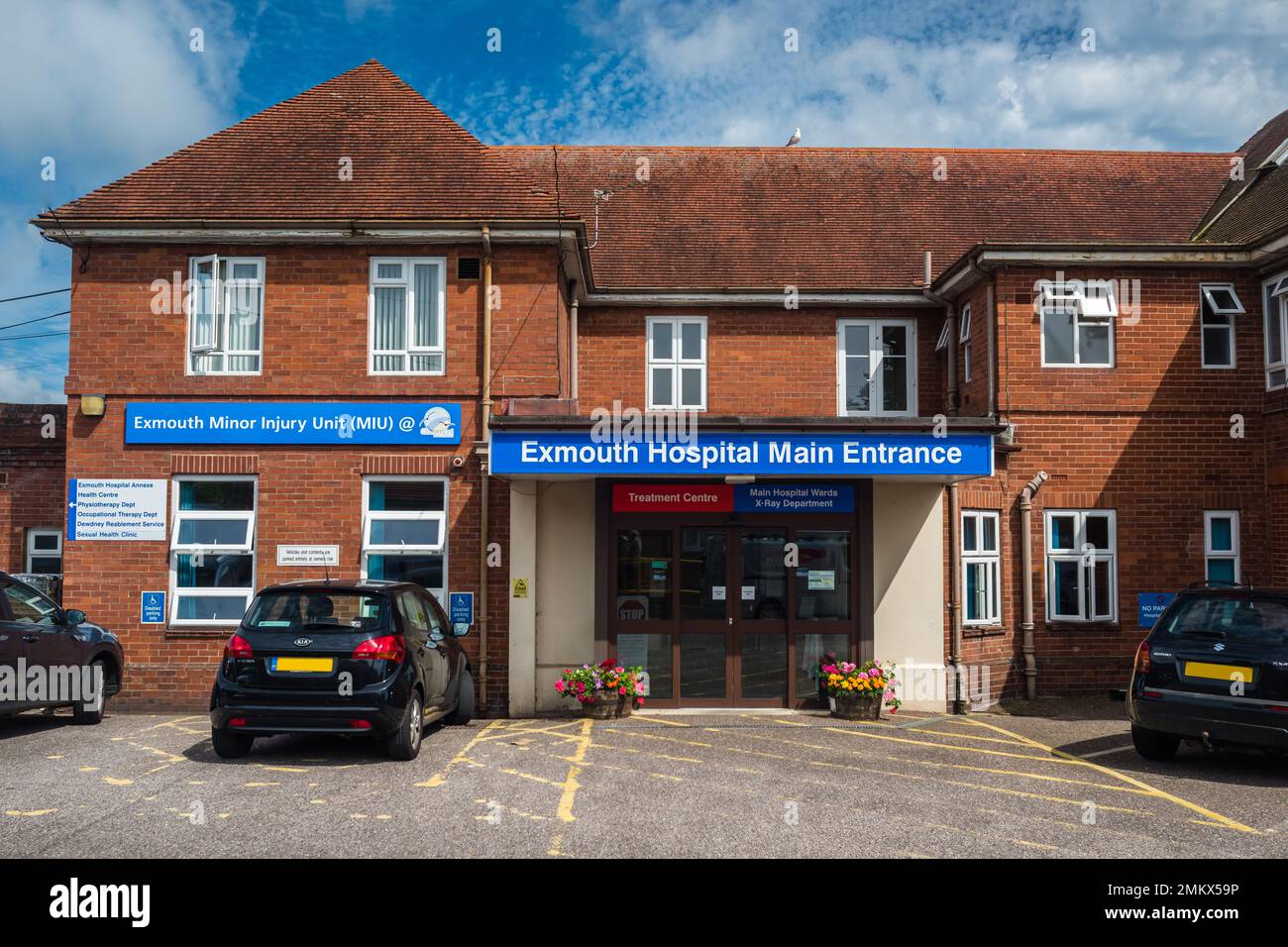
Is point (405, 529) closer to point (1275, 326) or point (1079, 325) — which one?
point (1079, 325)

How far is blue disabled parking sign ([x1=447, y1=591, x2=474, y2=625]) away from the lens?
1198 cm

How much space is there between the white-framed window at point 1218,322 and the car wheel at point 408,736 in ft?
36.0

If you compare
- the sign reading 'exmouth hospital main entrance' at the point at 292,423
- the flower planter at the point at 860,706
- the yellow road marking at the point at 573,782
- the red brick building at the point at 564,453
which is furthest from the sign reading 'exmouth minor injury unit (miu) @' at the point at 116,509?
the flower planter at the point at 860,706

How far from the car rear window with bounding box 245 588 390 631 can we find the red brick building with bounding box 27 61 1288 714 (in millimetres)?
2589

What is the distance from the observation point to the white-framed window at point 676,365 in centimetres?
1540

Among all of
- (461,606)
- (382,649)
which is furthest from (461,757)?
(461,606)

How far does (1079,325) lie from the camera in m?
13.3

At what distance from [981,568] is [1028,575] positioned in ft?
2.10

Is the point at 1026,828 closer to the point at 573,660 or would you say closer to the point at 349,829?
the point at 349,829

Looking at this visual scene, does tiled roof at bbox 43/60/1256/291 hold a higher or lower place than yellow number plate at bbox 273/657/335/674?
higher

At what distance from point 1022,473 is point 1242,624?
4756 millimetres

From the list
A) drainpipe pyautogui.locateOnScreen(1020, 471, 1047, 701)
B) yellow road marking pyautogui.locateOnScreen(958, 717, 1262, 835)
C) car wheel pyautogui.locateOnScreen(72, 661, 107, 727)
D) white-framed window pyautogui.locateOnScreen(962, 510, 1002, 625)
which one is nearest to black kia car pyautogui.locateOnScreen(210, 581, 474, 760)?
car wheel pyautogui.locateOnScreen(72, 661, 107, 727)

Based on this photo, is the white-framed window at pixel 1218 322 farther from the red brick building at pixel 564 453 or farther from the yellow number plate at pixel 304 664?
the yellow number plate at pixel 304 664

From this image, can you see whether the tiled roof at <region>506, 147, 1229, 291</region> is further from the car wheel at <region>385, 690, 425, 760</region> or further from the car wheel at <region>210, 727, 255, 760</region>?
the car wheel at <region>210, 727, 255, 760</region>
